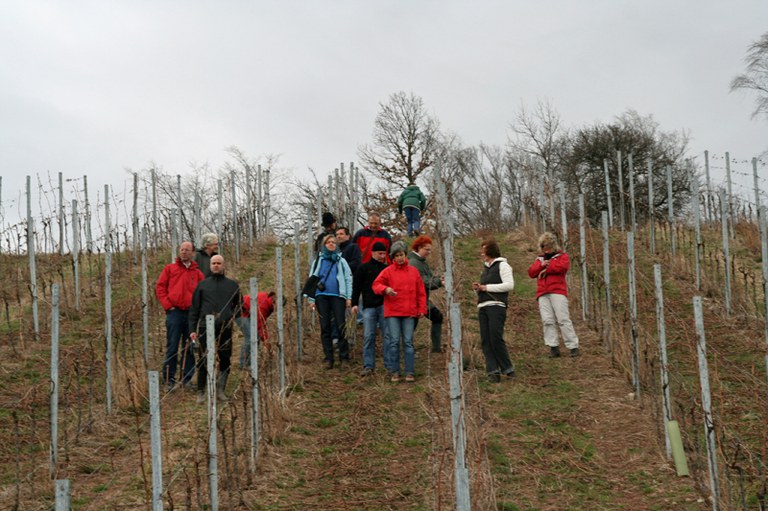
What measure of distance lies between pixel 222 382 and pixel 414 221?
8.50m

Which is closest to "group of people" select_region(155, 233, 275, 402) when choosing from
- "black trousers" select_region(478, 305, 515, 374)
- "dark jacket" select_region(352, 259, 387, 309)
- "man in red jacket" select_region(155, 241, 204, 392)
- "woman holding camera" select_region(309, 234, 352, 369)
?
"man in red jacket" select_region(155, 241, 204, 392)

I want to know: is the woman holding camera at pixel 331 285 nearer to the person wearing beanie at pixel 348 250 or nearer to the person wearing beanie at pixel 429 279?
the person wearing beanie at pixel 348 250

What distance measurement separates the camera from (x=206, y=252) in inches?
345

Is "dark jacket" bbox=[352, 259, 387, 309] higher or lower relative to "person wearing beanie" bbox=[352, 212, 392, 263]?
lower

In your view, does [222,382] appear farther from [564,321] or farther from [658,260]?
[658,260]

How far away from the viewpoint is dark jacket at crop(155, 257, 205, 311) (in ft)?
26.8

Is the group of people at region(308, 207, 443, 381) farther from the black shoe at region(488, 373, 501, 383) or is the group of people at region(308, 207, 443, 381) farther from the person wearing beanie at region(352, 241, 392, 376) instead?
the black shoe at region(488, 373, 501, 383)

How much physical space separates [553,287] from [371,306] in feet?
6.59

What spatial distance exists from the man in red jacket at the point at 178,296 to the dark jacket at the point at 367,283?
1.63m

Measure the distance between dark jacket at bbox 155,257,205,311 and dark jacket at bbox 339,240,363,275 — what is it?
1.94 m

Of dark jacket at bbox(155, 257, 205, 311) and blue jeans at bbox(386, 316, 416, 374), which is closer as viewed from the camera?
dark jacket at bbox(155, 257, 205, 311)

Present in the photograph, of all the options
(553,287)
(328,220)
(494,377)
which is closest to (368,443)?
(494,377)

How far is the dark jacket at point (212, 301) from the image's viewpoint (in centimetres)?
760

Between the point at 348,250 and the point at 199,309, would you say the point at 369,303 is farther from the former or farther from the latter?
the point at 199,309
